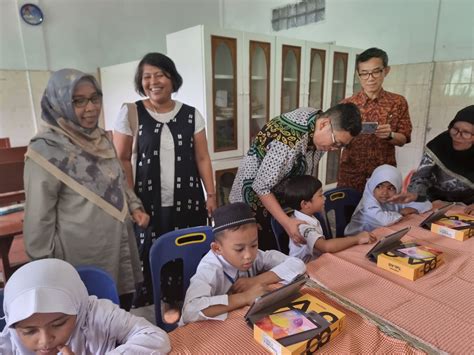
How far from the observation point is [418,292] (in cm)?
115

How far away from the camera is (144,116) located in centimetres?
188

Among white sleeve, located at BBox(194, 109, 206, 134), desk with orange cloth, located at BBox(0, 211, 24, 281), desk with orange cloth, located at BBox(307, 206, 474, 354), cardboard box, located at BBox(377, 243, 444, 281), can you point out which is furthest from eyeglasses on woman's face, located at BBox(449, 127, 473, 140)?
desk with orange cloth, located at BBox(0, 211, 24, 281)

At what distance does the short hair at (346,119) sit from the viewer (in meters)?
1.54

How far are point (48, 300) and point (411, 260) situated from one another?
1206mm

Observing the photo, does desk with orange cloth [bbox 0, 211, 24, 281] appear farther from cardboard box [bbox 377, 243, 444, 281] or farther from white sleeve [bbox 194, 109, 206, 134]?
cardboard box [bbox 377, 243, 444, 281]

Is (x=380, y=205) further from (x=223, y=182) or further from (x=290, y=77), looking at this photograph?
(x=290, y=77)

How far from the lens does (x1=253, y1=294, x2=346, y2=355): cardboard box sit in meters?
0.85

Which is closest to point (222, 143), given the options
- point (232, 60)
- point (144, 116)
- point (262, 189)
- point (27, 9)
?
point (232, 60)

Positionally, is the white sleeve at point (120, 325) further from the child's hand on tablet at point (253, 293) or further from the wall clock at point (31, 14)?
the wall clock at point (31, 14)

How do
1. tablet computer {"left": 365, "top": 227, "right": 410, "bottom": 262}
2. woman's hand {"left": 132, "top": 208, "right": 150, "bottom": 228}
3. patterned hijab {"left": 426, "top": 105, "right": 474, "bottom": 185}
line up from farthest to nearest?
1. patterned hijab {"left": 426, "top": 105, "right": 474, "bottom": 185}
2. woman's hand {"left": 132, "top": 208, "right": 150, "bottom": 228}
3. tablet computer {"left": 365, "top": 227, "right": 410, "bottom": 262}

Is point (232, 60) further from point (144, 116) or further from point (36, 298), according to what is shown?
point (36, 298)

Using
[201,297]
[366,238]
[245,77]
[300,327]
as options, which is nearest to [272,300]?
[300,327]

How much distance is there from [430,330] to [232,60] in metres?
2.74

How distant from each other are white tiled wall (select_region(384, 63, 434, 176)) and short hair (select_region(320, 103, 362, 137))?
291cm
